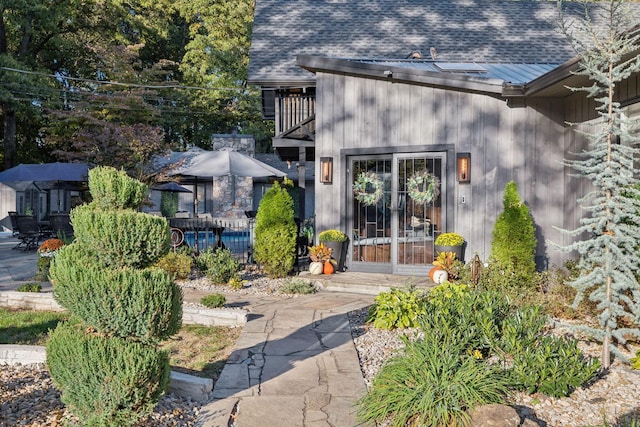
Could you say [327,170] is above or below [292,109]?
below

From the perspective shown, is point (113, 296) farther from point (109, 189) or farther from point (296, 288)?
point (296, 288)

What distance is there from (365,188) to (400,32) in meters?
5.46

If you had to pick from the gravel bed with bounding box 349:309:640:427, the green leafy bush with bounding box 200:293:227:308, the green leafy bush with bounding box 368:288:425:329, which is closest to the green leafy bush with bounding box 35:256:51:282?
the green leafy bush with bounding box 200:293:227:308

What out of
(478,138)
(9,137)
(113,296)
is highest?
(9,137)

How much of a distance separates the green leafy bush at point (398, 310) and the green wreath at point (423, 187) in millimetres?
3414

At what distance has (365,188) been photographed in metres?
8.95

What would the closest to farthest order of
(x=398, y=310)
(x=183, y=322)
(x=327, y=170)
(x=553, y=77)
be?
(x=398, y=310)
(x=183, y=322)
(x=553, y=77)
(x=327, y=170)

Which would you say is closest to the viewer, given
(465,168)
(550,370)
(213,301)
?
(550,370)

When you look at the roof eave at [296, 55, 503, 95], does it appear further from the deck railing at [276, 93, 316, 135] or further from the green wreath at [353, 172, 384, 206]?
the deck railing at [276, 93, 316, 135]

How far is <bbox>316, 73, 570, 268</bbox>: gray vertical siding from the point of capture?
8117mm

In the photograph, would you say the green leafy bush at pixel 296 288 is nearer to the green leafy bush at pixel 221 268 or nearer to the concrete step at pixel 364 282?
the concrete step at pixel 364 282

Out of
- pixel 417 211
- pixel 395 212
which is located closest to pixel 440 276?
pixel 417 211

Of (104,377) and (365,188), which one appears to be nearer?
(104,377)

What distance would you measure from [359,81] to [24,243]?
10.5 meters
